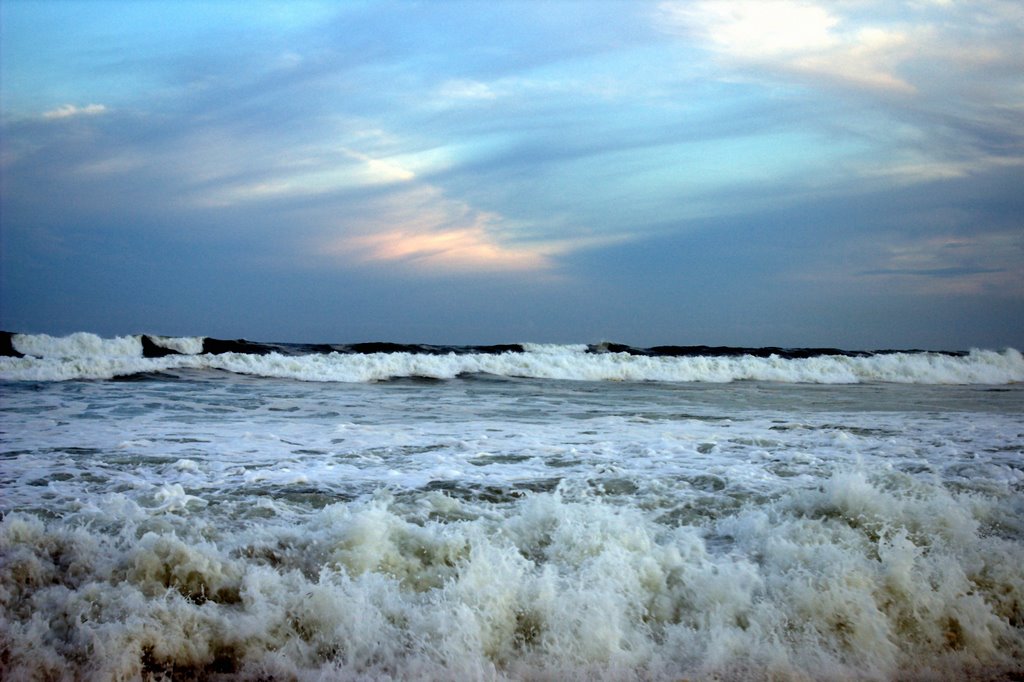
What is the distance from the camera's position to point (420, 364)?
68.6 ft

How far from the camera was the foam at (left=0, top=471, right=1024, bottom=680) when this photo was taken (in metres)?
3.36

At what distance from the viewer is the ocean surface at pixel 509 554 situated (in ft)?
11.2

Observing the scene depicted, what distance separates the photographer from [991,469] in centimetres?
658

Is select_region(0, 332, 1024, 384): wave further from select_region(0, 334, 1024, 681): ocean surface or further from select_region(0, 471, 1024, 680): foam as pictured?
select_region(0, 471, 1024, 680): foam

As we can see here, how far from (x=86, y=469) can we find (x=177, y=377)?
11.4 metres

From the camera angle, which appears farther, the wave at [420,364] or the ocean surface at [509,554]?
the wave at [420,364]

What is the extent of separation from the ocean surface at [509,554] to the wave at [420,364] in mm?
10006

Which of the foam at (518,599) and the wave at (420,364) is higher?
the wave at (420,364)

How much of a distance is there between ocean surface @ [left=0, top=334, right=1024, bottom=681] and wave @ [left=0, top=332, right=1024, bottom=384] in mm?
10006

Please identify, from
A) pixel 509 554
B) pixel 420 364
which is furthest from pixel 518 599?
pixel 420 364

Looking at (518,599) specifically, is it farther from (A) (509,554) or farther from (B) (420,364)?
(B) (420,364)

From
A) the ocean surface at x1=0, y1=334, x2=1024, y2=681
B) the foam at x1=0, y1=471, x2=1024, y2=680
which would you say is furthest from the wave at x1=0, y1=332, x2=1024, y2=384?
the foam at x1=0, y1=471, x2=1024, y2=680

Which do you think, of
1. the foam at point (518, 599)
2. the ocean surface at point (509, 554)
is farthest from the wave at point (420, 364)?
the foam at point (518, 599)

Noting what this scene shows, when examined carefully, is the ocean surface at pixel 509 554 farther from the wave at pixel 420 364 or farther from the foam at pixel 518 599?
the wave at pixel 420 364
